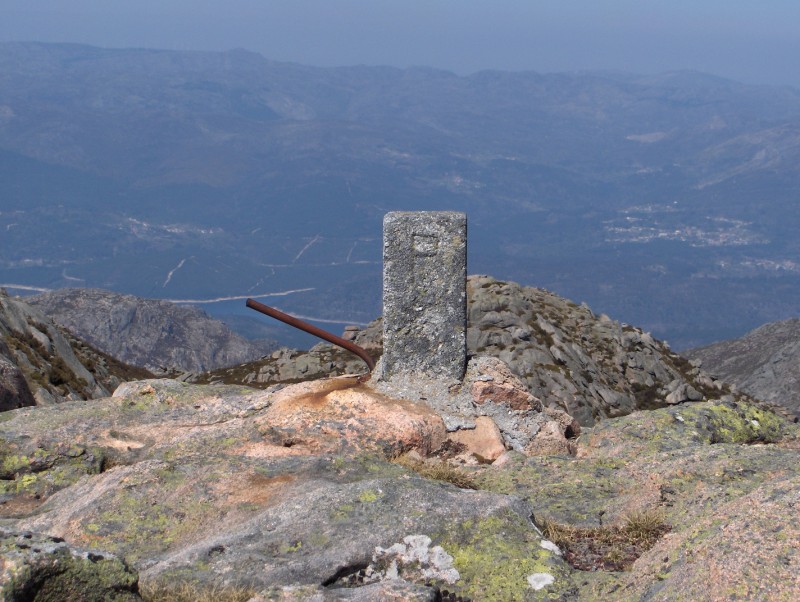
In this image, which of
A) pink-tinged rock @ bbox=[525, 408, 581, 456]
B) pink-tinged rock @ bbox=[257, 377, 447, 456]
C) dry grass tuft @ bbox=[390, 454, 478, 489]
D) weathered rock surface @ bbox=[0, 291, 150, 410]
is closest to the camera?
dry grass tuft @ bbox=[390, 454, 478, 489]

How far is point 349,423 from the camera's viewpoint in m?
12.2

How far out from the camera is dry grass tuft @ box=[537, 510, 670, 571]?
787cm

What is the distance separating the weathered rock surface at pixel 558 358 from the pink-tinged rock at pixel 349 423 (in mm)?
33805

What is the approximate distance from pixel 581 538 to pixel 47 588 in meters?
4.68

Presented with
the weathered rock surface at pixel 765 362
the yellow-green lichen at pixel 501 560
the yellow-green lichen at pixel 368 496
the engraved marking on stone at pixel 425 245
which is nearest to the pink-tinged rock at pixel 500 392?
the engraved marking on stone at pixel 425 245

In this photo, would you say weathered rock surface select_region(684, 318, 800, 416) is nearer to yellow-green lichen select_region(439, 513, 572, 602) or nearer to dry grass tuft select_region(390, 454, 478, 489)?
dry grass tuft select_region(390, 454, 478, 489)

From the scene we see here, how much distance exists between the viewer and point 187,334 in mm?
155500

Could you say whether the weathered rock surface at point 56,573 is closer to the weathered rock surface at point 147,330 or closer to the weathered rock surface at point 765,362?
the weathered rock surface at point 765,362

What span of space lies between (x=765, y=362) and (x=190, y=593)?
97510 mm

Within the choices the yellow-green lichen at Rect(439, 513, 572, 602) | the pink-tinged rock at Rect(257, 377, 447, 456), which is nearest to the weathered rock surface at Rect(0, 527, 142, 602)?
the yellow-green lichen at Rect(439, 513, 572, 602)

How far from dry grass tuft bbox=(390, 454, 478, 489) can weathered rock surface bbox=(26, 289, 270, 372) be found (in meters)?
119

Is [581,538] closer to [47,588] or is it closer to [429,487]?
[429,487]

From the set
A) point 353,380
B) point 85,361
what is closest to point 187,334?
point 85,361

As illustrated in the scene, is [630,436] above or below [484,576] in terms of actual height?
below
